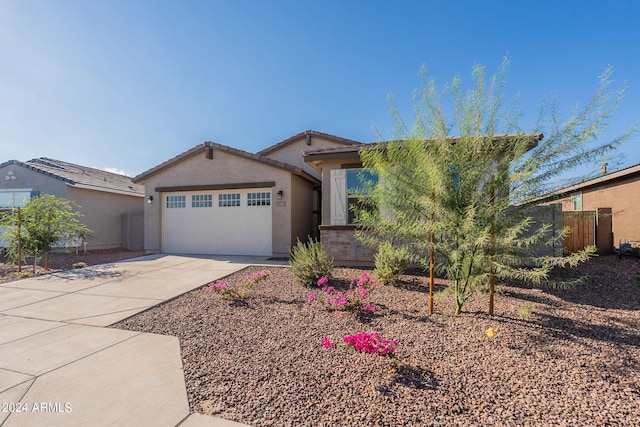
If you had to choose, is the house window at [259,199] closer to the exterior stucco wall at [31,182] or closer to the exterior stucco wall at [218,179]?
the exterior stucco wall at [218,179]

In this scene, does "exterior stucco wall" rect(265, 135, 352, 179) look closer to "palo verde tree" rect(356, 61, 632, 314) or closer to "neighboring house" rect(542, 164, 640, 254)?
"neighboring house" rect(542, 164, 640, 254)

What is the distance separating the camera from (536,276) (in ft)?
11.4

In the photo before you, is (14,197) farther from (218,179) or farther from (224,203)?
(224,203)

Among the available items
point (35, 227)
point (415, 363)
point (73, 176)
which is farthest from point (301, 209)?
point (73, 176)

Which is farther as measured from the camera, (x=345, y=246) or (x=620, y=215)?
(x=620, y=215)

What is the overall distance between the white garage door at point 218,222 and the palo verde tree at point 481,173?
7.55 m

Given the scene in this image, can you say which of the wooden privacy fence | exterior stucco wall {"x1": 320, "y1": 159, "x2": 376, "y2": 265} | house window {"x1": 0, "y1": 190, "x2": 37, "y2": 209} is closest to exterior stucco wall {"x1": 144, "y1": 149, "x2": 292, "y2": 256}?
exterior stucco wall {"x1": 320, "y1": 159, "x2": 376, "y2": 265}

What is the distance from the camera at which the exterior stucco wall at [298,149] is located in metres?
15.0

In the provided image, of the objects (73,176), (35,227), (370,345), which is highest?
(73,176)

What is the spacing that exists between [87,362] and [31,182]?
15762mm

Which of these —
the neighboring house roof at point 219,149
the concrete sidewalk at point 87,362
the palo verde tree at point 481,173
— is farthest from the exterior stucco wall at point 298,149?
the palo verde tree at point 481,173

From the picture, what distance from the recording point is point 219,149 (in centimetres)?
1133

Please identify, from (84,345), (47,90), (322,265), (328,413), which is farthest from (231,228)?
(328,413)

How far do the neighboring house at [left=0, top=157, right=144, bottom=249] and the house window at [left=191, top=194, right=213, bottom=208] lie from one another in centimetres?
525
